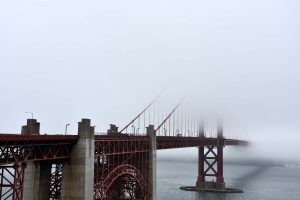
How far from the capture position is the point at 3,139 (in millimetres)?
30391

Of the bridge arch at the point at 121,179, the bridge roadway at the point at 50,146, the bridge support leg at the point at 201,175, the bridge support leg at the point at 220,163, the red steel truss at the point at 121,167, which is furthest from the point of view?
the bridge support leg at the point at 201,175

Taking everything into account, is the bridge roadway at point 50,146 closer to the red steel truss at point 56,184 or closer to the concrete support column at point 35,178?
the concrete support column at point 35,178

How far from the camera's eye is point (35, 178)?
41.1m

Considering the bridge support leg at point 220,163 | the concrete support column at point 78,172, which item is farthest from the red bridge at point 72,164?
the bridge support leg at point 220,163

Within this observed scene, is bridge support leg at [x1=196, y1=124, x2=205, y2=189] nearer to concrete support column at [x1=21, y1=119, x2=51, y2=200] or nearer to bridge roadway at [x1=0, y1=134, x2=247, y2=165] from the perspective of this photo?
bridge roadway at [x1=0, y1=134, x2=247, y2=165]

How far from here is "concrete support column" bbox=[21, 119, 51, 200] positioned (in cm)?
4078

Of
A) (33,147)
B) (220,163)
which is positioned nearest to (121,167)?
(33,147)

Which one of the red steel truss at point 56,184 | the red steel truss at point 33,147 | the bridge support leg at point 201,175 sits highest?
the red steel truss at point 33,147

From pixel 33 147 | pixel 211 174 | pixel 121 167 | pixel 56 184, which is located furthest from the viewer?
pixel 211 174

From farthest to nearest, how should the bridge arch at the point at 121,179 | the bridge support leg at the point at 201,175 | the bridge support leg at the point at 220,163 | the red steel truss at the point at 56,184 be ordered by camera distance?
the bridge support leg at the point at 201,175, the bridge support leg at the point at 220,163, the bridge arch at the point at 121,179, the red steel truss at the point at 56,184

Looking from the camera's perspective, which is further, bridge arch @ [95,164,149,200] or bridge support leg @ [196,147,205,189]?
bridge support leg @ [196,147,205,189]

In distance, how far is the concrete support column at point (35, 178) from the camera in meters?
40.8

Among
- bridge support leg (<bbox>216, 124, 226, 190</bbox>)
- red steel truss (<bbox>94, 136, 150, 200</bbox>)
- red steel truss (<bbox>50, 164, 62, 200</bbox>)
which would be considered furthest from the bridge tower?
red steel truss (<bbox>50, 164, 62, 200</bbox>)

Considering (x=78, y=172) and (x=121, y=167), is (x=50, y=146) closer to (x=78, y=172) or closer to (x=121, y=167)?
(x=78, y=172)
